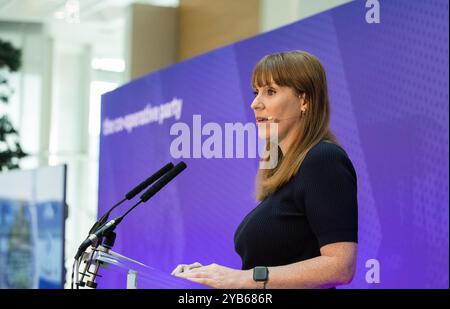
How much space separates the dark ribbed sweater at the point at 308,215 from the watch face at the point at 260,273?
97mm

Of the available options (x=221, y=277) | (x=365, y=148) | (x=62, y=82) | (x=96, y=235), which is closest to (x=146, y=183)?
(x=96, y=235)

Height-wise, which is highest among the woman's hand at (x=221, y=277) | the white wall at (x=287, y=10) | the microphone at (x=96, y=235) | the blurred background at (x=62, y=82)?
the blurred background at (x=62, y=82)

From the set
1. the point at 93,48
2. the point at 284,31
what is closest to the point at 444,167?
the point at 284,31

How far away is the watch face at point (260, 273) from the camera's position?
1.63m

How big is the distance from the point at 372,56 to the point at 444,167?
59 cm

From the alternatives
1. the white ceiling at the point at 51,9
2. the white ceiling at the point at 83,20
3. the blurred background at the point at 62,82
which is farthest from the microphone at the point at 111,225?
the blurred background at the point at 62,82

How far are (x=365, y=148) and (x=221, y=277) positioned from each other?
5.87 feet

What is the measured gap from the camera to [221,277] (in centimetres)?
162

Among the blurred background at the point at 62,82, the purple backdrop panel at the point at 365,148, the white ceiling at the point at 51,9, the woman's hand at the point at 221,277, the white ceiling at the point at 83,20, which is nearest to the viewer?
the woman's hand at the point at 221,277

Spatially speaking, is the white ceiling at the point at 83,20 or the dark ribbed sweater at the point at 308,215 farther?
the white ceiling at the point at 83,20

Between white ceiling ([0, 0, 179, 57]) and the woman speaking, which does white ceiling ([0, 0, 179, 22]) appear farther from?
the woman speaking

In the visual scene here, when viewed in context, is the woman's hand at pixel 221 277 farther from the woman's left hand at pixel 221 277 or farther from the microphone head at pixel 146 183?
the microphone head at pixel 146 183

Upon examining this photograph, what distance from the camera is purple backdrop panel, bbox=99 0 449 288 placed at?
298 centimetres

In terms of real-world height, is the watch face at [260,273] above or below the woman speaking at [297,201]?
below
